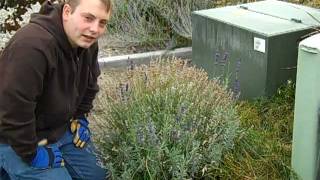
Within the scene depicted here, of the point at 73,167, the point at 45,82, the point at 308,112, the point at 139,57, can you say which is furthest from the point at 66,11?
the point at 139,57

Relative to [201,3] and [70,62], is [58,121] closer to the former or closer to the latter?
[70,62]

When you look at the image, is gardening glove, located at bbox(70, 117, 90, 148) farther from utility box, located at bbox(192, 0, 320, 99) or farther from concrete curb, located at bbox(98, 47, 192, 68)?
concrete curb, located at bbox(98, 47, 192, 68)

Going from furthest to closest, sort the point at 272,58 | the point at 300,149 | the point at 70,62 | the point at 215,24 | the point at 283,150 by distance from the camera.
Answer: the point at 215,24, the point at 272,58, the point at 283,150, the point at 300,149, the point at 70,62

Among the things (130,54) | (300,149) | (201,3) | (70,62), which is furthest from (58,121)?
(201,3)

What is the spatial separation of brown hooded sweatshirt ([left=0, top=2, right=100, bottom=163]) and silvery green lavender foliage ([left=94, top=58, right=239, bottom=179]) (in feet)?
1.17

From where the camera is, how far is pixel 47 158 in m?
3.12

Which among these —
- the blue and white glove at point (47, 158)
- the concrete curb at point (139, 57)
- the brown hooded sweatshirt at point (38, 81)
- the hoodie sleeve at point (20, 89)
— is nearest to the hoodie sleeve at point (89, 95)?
the brown hooded sweatshirt at point (38, 81)

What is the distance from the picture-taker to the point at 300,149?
3.29 m

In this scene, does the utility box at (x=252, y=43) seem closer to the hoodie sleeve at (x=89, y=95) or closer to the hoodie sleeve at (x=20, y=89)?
the hoodie sleeve at (x=89, y=95)

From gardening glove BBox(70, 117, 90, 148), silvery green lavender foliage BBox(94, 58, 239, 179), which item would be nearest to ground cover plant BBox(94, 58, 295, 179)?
silvery green lavender foliage BBox(94, 58, 239, 179)

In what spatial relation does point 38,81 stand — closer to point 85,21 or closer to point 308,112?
point 85,21

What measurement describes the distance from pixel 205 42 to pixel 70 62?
221 centimetres

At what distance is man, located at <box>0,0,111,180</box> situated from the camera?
2803mm

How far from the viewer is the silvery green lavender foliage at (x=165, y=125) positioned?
3.26 metres
